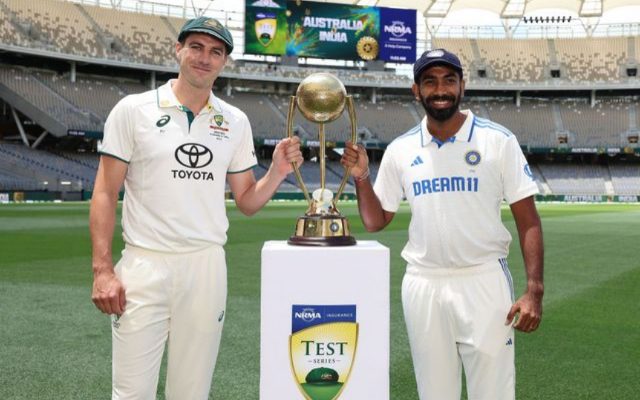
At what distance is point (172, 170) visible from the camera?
298cm

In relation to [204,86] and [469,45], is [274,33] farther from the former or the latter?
[204,86]

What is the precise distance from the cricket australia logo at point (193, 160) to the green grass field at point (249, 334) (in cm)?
203

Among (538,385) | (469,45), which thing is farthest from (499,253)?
(469,45)

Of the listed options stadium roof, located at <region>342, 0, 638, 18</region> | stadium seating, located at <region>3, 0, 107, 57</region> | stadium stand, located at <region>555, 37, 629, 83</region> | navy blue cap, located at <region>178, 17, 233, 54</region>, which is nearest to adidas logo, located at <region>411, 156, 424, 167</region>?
navy blue cap, located at <region>178, 17, 233, 54</region>

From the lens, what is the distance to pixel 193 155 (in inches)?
119

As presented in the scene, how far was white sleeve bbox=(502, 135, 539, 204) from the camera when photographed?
3.06 meters

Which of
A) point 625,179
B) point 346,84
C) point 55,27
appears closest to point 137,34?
point 55,27

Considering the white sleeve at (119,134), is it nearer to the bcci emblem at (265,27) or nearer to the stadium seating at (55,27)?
the bcci emblem at (265,27)

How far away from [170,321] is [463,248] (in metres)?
1.46

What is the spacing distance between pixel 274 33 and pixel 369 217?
4652 cm

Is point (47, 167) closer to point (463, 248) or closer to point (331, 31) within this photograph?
point (331, 31)

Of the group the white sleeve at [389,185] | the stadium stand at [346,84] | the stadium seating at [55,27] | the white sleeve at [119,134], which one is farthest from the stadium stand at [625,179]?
the white sleeve at [119,134]

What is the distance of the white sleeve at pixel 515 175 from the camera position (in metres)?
3.06

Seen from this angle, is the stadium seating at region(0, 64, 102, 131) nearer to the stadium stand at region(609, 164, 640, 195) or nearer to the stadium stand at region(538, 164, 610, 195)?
the stadium stand at region(538, 164, 610, 195)
